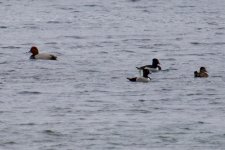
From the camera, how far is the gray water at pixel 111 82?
31.0 m

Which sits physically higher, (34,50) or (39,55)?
(34,50)

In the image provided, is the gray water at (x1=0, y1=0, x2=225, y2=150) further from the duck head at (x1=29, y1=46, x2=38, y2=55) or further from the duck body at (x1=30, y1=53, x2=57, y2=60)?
the duck head at (x1=29, y1=46, x2=38, y2=55)

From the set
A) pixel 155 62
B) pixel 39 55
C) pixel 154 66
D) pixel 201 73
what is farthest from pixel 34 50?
pixel 201 73

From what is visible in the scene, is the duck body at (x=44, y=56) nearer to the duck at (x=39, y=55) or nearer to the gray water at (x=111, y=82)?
the duck at (x=39, y=55)

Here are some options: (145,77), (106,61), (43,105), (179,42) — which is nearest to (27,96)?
(43,105)

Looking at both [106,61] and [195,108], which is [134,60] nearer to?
[106,61]

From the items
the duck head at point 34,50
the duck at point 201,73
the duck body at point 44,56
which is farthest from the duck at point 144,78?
the duck head at point 34,50

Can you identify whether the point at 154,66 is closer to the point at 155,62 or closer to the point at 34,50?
the point at 155,62

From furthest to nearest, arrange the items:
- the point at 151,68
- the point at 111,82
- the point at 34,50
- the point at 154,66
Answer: the point at 34,50 → the point at 154,66 → the point at 151,68 → the point at 111,82

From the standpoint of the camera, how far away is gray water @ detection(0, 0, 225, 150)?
102 ft

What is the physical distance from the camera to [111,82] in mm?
38906

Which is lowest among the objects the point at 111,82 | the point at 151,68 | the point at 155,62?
the point at 111,82

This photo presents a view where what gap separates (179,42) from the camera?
50.0 metres

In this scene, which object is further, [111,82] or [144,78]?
[144,78]
